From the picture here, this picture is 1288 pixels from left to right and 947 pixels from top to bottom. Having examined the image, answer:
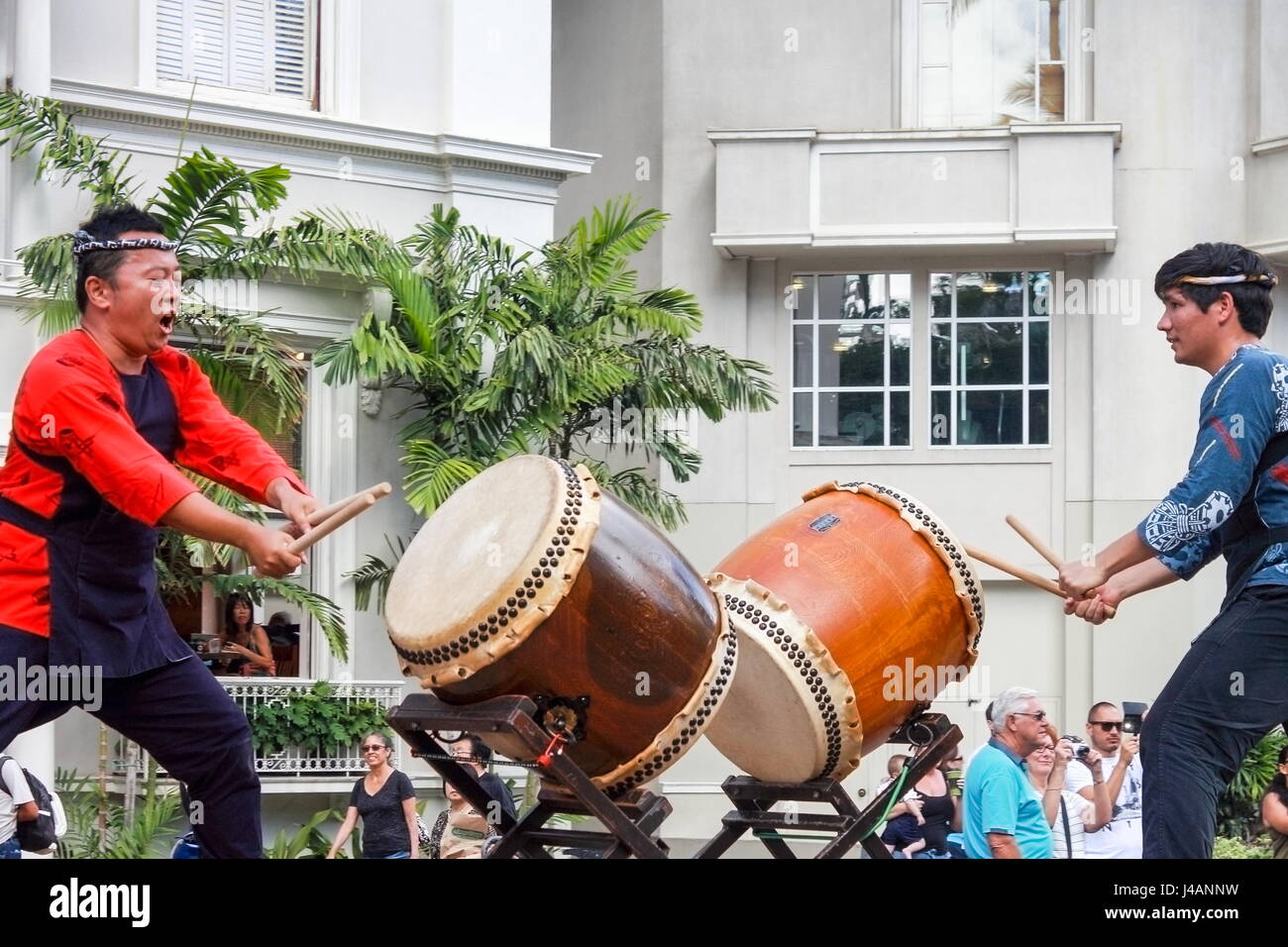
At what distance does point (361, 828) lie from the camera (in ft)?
32.5

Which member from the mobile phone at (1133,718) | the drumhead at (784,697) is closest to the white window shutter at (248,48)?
the mobile phone at (1133,718)

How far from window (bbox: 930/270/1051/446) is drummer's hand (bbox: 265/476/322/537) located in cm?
1417

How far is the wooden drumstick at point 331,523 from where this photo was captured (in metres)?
3.86

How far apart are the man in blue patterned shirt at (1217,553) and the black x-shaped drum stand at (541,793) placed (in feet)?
4.14

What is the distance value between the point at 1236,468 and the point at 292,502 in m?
2.25

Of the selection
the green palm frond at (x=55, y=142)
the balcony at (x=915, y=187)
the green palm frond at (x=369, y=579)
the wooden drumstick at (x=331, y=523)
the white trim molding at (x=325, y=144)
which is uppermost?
the balcony at (x=915, y=187)

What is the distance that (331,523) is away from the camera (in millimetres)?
3928

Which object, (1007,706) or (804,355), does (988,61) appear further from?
(1007,706)

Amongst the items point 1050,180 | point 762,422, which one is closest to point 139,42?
point 762,422

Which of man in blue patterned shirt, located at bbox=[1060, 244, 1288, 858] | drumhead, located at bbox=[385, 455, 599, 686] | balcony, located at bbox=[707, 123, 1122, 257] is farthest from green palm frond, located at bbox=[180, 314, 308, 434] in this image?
balcony, located at bbox=[707, 123, 1122, 257]

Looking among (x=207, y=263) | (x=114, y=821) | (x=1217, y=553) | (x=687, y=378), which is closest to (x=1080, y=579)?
(x=1217, y=553)

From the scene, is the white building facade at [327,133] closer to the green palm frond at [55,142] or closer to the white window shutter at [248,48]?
the white window shutter at [248,48]

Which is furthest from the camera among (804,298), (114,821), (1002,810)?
(804,298)
